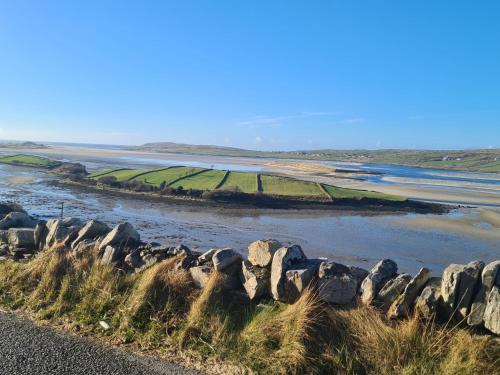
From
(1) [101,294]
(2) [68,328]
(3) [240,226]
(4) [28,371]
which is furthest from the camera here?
(3) [240,226]

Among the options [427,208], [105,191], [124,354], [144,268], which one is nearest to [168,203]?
[105,191]

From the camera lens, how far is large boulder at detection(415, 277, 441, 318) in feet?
18.9

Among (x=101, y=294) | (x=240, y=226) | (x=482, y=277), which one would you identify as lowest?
(x=240, y=226)

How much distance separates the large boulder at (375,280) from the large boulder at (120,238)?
197 inches

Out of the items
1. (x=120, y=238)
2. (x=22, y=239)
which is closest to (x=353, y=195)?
(x=120, y=238)

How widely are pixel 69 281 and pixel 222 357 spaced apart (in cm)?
338

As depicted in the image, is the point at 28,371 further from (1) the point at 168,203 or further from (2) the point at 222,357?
(1) the point at 168,203

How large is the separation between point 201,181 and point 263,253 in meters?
31.7

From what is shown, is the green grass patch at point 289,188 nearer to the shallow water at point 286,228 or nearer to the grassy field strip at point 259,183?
the grassy field strip at point 259,183

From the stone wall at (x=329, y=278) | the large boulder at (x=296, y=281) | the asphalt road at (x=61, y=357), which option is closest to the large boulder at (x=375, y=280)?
the stone wall at (x=329, y=278)

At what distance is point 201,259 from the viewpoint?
305 inches

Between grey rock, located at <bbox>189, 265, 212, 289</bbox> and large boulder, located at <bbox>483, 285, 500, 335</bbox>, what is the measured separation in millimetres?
4173

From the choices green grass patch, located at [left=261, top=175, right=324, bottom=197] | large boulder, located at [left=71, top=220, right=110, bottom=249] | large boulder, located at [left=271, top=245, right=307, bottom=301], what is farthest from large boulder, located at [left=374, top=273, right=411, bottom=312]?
green grass patch, located at [left=261, top=175, right=324, bottom=197]

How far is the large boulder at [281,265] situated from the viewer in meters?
6.64
